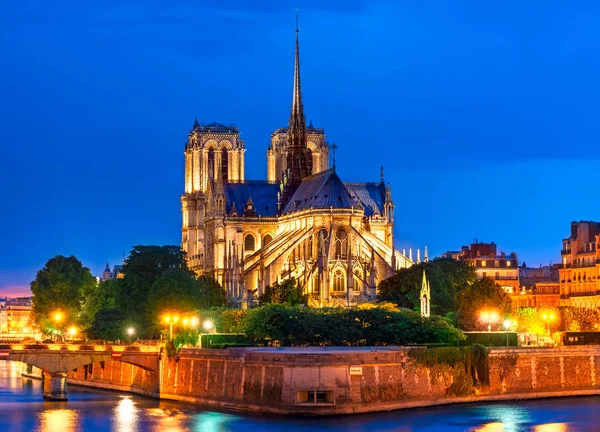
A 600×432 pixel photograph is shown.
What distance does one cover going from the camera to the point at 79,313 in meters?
122

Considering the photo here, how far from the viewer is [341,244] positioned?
122 m

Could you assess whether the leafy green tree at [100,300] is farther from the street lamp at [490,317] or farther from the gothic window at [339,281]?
the street lamp at [490,317]

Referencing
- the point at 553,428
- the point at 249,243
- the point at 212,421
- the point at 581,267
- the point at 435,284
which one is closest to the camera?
the point at 553,428

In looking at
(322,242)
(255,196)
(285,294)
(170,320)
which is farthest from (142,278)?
(255,196)

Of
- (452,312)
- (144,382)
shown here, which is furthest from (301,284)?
(144,382)

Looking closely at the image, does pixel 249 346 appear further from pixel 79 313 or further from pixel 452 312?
pixel 79 313

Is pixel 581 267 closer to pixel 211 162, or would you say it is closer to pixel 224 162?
pixel 224 162

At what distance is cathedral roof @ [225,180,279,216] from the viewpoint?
13862 cm

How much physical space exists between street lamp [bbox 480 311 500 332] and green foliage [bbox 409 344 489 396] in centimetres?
1783

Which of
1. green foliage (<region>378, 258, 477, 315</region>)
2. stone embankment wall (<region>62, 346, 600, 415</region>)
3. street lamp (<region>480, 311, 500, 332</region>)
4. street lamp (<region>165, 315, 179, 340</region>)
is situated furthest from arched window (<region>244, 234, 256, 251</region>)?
stone embankment wall (<region>62, 346, 600, 415</region>)

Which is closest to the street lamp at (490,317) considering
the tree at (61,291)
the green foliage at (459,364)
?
the green foliage at (459,364)

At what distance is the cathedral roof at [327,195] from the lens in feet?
406

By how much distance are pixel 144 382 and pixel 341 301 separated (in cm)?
3666

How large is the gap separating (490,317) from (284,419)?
2949 cm
